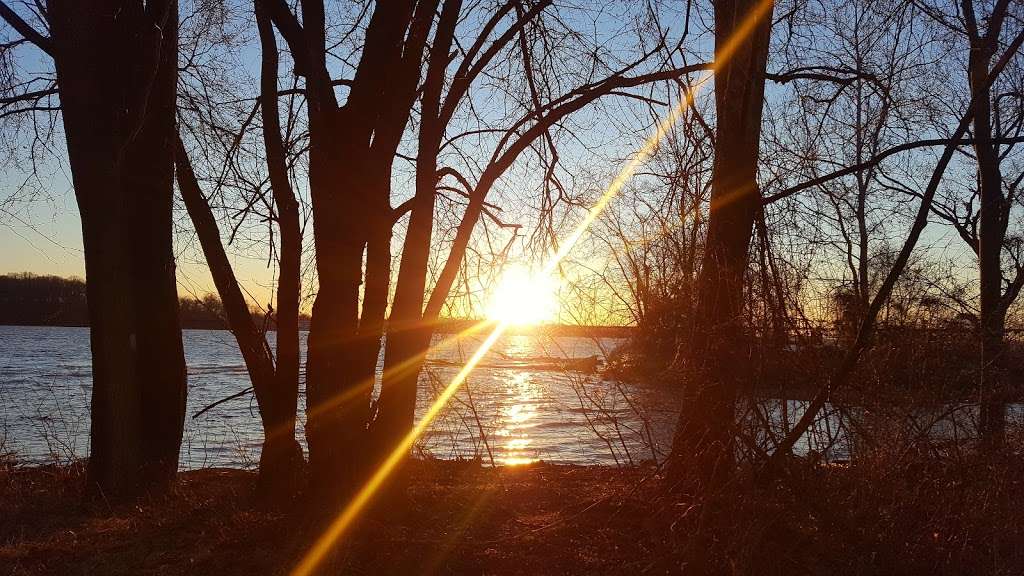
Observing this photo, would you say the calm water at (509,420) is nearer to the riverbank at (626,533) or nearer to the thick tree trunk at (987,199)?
the riverbank at (626,533)

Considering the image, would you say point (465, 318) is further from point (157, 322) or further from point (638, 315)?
point (157, 322)

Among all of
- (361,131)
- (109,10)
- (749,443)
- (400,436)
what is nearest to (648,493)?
(749,443)

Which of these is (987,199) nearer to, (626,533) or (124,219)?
(626,533)

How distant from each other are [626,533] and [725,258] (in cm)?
188

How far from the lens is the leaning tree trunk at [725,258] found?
4.88 meters

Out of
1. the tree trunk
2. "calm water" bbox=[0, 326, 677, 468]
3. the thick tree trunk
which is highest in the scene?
the thick tree trunk

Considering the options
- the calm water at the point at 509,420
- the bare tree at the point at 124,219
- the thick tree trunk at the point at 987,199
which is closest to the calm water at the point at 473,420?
the calm water at the point at 509,420

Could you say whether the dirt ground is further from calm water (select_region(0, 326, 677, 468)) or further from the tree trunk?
calm water (select_region(0, 326, 677, 468))

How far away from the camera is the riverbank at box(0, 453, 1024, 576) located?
4.47 metres

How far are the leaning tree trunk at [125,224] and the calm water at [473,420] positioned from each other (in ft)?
5.26

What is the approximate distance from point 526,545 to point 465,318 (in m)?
2.47

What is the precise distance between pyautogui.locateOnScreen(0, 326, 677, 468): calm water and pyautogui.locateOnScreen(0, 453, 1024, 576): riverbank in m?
0.76

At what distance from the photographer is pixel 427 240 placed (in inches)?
235

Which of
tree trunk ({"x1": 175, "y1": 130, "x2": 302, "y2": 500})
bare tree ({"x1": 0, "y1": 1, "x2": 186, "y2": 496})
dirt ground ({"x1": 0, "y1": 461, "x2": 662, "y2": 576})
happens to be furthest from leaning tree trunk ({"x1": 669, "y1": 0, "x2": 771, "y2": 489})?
bare tree ({"x1": 0, "y1": 1, "x2": 186, "y2": 496})
